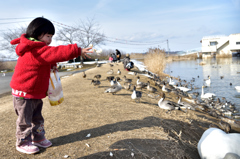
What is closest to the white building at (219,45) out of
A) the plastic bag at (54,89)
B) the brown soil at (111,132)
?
the brown soil at (111,132)

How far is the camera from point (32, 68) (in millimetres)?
2990

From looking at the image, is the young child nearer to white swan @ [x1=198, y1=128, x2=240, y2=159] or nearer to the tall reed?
white swan @ [x1=198, y1=128, x2=240, y2=159]

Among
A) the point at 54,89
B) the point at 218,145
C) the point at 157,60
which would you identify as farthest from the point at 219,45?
the point at 54,89

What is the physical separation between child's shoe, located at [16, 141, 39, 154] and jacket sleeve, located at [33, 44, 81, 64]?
1636mm

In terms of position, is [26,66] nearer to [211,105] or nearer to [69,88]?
[69,88]

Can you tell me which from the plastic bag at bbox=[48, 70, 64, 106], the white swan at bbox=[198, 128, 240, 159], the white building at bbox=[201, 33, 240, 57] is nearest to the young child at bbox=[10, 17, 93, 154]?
the plastic bag at bbox=[48, 70, 64, 106]

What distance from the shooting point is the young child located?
113 inches

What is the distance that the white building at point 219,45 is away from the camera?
5788 centimetres

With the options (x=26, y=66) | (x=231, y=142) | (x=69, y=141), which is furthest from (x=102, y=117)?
(x=231, y=142)

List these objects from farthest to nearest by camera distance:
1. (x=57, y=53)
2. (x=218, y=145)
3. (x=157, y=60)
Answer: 1. (x=157, y=60)
2. (x=218, y=145)
3. (x=57, y=53)

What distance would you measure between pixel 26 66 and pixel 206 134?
4.10m

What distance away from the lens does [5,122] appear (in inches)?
198

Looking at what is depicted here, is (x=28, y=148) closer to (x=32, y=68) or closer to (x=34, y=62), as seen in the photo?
(x=32, y=68)

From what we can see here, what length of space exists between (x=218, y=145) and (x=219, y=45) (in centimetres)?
6777
